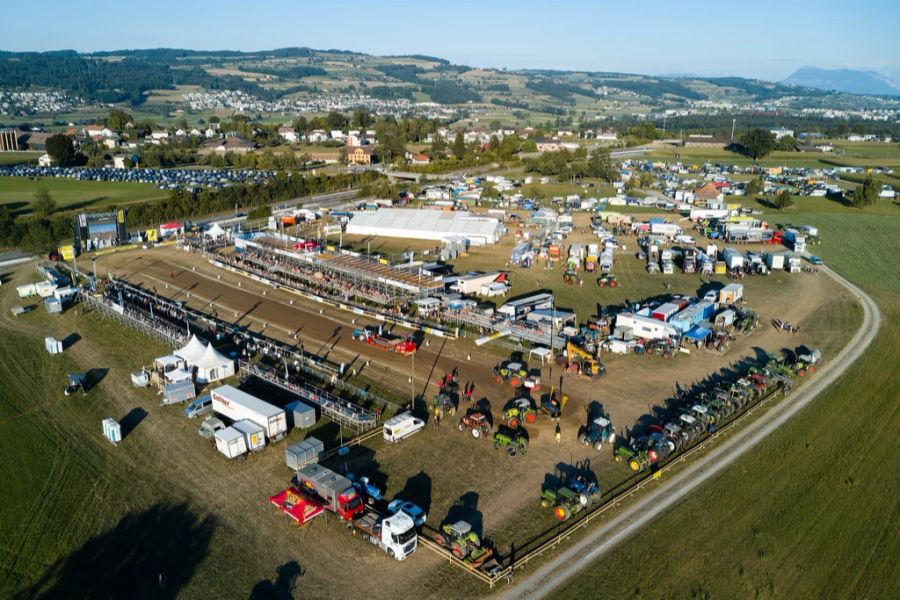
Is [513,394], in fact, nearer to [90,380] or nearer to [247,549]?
[247,549]

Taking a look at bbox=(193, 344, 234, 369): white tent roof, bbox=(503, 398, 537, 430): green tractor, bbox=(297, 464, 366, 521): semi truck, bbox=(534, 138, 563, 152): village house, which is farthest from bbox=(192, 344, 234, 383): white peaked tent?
bbox=(534, 138, 563, 152): village house

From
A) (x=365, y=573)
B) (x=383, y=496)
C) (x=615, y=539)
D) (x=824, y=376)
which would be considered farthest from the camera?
(x=824, y=376)

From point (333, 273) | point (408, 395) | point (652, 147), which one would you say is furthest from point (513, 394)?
point (652, 147)

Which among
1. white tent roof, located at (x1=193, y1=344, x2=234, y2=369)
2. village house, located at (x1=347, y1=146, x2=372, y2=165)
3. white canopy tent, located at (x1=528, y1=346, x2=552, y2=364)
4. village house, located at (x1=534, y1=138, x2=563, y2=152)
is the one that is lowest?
white canopy tent, located at (x1=528, y1=346, x2=552, y2=364)

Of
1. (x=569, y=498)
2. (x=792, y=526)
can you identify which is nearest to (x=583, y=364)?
(x=569, y=498)

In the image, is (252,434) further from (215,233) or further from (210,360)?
(215,233)

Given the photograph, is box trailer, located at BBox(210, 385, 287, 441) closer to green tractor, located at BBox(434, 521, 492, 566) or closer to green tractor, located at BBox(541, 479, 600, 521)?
green tractor, located at BBox(434, 521, 492, 566)

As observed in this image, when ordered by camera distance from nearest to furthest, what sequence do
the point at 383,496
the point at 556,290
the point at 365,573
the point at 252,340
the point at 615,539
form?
the point at 365,573
the point at 615,539
the point at 383,496
the point at 252,340
the point at 556,290
